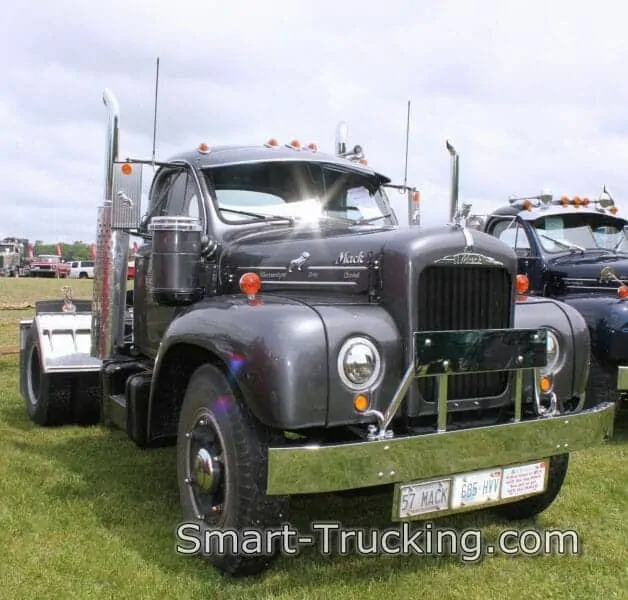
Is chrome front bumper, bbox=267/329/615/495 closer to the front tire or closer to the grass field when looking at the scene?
the front tire

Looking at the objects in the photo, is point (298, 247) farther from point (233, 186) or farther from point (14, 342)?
point (14, 342)

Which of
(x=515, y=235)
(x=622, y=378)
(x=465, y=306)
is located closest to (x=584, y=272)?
(x=515, y=235)

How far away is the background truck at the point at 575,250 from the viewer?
614 centimetres

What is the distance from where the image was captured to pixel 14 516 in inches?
159

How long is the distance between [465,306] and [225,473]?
135 centimetres

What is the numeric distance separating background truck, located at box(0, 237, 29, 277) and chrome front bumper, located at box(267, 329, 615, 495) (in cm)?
4725

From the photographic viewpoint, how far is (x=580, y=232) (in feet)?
25.2

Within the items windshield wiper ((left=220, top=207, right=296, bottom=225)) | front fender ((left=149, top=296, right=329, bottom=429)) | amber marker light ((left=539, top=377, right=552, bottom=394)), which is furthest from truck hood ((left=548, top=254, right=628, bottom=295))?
front fender ((left=149, top=296, right=329, bottom=429))

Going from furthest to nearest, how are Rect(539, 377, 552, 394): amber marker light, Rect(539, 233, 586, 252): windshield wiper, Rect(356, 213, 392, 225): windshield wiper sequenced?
Rect(539, 233, 586, 252): windshield wiper → Rect(356, 213, 392, 225): windshield wiper → Rect(539, 377, 552, 394): amber marker light

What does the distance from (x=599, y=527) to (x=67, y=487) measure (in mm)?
3140

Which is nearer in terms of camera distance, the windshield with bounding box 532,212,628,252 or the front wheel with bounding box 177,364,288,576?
the front wheel with bounding box 177,364,288,576

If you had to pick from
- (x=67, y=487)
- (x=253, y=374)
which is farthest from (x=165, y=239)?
(x=67, y=487)

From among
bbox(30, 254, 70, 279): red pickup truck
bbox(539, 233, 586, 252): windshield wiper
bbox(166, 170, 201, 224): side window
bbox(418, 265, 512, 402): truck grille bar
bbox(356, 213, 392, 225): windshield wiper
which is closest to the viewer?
bbox(418, 265, 512, 402): truck grille bar

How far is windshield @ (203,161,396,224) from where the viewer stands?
4465 mm
